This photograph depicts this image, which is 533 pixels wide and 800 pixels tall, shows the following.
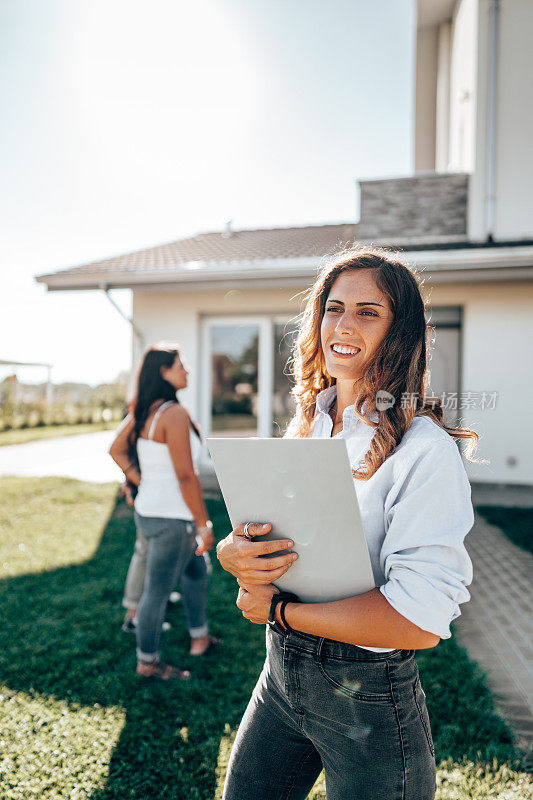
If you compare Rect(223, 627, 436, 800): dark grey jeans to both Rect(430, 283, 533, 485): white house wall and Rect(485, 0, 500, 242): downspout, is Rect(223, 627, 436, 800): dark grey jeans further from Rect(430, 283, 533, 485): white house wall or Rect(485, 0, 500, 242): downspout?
Rect(485, 0, 500, 242): downspout

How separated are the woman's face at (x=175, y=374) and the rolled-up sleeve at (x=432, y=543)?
233cm

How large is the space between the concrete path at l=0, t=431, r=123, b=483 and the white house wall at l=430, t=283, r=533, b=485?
6.53 metres

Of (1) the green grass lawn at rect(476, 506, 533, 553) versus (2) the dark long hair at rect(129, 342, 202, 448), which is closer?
(2) the dark long hair at rect(129, 342, 202, 448)

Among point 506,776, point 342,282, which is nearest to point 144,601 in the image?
point 506,776

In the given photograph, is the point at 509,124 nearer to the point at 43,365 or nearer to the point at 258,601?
the point at 258,601

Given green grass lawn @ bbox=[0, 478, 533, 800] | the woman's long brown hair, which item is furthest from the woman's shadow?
the woman's long brown hair

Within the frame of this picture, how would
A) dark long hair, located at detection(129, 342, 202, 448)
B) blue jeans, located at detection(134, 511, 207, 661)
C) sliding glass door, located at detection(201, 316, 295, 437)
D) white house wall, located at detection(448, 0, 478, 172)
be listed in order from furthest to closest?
sliding glass door, located at detection(201, 316, 295, 437), white house wall, located at detection(448, 0, 478, 172), dark long hair, located at detection(129, 342, 202, 448), blue jeans, located at detection(134, 511, 207, 661)

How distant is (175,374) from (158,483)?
66 centimetres

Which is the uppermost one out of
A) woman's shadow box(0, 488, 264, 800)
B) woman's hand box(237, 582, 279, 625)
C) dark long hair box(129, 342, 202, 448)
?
dark long hair box(129, 342, 202, 448)

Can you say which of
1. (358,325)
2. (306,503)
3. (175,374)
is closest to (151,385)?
(175,374)

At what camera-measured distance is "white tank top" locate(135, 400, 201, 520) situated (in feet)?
10.2

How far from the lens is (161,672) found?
321 centimetres

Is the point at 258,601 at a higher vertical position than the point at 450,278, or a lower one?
lower

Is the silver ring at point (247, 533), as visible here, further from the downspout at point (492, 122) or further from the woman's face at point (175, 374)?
the downspout at point (492, 122)
